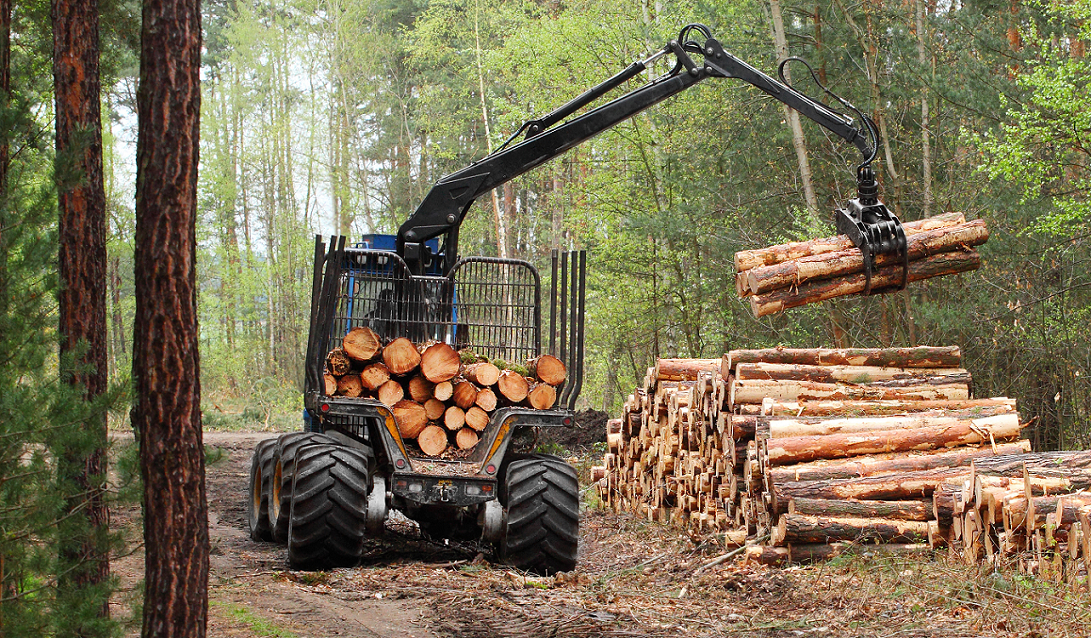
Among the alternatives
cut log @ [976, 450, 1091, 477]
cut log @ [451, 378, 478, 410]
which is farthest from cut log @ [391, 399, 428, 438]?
cut log @ [976, 450, 1091, 477]

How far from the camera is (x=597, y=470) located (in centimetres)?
1330

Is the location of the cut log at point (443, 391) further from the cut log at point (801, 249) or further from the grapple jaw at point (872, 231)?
the grapple jaw at point (872, 231)

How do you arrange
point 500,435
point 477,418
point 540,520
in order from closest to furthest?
1. point 540,520
2. point 500,435
3. point 477,418

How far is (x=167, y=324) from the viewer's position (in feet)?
→ 13.4

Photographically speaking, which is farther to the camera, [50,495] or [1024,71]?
[1024,71]

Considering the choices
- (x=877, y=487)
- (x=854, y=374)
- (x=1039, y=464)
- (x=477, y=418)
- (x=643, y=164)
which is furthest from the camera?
(x=643, y=164)

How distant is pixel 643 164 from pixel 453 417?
40.9 feet

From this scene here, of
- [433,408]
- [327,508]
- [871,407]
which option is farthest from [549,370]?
[871,407]

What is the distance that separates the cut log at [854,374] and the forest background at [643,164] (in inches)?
108

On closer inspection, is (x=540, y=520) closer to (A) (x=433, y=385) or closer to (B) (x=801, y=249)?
(A) (x=433, y=385)

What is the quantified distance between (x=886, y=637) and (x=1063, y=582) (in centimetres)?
151

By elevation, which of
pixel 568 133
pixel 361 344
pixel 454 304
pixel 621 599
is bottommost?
pixel 621 599

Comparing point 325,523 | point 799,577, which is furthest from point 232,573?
point 799,577

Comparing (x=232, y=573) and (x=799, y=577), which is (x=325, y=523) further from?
(x=799, y=577)
